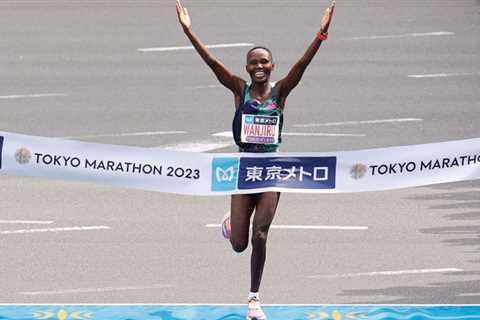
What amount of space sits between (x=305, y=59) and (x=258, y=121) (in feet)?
2.29

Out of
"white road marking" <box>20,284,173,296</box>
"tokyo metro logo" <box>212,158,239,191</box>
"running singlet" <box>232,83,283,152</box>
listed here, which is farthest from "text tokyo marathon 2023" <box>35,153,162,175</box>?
"white road marking" <box>20,284,173,296</box>

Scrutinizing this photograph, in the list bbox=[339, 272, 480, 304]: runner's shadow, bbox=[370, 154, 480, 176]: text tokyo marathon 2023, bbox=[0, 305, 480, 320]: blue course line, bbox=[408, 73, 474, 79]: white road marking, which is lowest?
bbox=[0, 305, 480, 320]: blue course line

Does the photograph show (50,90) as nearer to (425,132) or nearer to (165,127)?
(165,127)

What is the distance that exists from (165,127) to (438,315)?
11609 mm

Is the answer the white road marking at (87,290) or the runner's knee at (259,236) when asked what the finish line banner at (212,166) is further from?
Answer: the white road marking at (87,290)

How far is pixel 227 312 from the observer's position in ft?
55.8

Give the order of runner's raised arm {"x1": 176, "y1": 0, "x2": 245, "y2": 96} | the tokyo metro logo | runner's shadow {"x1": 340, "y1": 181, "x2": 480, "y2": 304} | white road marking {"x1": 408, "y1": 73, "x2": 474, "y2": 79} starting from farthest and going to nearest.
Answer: white road marking {"x1": 408, "y1": 73, "x2": 474, "y2": 79} < runner's shadow {"x1": 340, "y1": 181, "x2": 480, "y2": 304} < the tokyo metro logo < runner's raised arm {"x1": 176, "y1": 0, "x2": 245, "y2": 96}

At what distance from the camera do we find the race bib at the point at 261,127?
16.3 meters

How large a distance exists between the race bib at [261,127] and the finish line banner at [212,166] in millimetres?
716

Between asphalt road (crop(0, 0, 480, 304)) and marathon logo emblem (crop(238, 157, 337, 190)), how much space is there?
140 centimetres

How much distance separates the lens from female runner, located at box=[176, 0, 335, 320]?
53.5 feet

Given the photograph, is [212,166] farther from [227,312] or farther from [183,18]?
[183,18]

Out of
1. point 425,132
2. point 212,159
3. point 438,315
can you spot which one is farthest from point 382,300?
point 425,132

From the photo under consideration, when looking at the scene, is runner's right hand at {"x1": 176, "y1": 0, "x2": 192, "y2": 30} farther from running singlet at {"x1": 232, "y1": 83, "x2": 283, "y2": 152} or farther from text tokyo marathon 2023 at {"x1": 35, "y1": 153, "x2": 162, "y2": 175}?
text tokyo marathon 2023 at {"x1": 35, "y1": 153, "x2": 162, "y2": 175}
